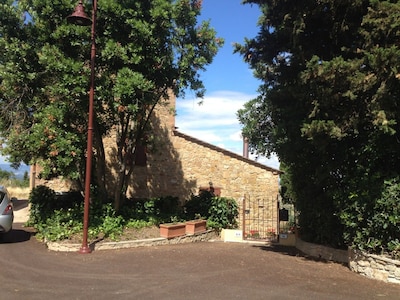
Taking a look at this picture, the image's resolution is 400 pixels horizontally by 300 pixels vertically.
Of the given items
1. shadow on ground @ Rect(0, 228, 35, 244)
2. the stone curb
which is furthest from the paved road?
shadow on ground @ Rect(0, 228, 35, 244)

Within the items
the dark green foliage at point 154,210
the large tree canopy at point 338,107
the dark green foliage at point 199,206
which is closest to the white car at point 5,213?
the dark green foliage at point 154,210

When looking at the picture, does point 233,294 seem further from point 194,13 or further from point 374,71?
point 194,13

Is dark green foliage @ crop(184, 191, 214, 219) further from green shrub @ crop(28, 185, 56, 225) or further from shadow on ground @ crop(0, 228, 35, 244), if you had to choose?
shadow on ground @ crop(0, 228, 35, 244)

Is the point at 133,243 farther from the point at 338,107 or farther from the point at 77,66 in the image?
the point at 338,107

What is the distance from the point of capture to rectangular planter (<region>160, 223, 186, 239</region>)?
40.9 feet

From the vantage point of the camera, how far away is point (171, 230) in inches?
496

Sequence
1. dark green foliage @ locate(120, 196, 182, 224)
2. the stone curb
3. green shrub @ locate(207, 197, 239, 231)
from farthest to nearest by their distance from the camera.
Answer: green shrub @ locate(207, 197, 239, 231) → dark green foliage @ locate(120, 196, 182, 224) → the stone curb

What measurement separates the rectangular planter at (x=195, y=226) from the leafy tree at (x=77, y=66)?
12.9 feet

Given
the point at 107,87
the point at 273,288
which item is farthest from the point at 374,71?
the point at 107,87

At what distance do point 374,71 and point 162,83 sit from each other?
21.4ft

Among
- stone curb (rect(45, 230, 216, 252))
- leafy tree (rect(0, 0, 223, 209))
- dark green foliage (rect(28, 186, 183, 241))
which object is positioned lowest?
stone curb (rect(45, 230, 216, 252))

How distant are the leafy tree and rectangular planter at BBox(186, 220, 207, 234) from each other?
3.92 metres

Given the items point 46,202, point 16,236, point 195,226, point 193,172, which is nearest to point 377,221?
point 195,226

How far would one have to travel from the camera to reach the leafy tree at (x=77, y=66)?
1080 centimetres
